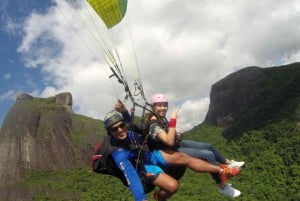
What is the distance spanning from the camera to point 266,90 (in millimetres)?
78875

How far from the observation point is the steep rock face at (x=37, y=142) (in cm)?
5353

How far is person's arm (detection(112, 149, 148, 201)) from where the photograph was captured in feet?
19.2

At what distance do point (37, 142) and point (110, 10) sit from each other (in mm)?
52448

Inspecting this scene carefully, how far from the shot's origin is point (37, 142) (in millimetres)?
57719

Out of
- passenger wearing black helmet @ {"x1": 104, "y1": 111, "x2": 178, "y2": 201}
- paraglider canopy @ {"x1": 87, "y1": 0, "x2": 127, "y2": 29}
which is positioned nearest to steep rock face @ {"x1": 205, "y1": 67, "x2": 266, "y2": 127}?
paraglider canopy @ {"x1": 87, "y1": 0, "x2": 127, "y2": 29}

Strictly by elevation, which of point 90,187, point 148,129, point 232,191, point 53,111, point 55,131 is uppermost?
point 53,111

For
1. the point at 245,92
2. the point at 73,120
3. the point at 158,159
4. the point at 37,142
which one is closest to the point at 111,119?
the point at 158,159

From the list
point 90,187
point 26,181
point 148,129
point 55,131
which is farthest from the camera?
point 55,131

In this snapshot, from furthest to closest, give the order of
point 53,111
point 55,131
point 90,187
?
1. point 53,111
2. point 55,131
3. point 90,187

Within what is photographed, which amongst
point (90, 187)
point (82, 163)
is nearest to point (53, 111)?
point (82, 163)

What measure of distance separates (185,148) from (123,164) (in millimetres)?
1408

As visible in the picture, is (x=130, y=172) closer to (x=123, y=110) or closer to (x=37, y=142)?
(x=123, y=110)

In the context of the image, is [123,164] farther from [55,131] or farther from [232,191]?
[55,131]

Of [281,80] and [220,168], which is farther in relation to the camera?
[281,80]
